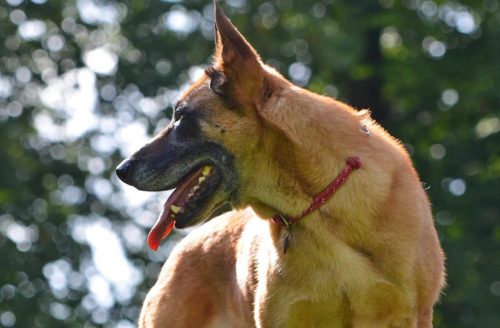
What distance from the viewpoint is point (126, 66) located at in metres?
23.7

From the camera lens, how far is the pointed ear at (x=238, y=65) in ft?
28.0

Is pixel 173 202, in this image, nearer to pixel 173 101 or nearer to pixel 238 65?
pixel 238 65

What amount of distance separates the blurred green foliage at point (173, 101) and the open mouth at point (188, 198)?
10.7m

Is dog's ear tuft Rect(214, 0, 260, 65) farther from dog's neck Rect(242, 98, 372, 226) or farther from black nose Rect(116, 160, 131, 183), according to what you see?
black nose Rect(116, 160, 131, 183)

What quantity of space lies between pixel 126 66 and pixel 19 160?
8.16ft

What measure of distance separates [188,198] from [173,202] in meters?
0.10

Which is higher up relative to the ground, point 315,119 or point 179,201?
point 315,119

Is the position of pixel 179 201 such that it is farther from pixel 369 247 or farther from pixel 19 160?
pixel 19 160

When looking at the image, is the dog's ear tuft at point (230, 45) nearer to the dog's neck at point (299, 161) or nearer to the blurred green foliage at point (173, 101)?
the dog's neck at point (299, 161)

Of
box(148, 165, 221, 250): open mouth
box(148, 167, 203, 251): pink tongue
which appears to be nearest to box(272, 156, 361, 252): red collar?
box(148, 165, 221, 250): open mouth

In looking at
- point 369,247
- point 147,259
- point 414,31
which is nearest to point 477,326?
point 414,31

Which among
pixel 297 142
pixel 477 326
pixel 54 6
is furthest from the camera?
pixel 54 6

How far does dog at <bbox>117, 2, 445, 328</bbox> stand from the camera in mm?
8492

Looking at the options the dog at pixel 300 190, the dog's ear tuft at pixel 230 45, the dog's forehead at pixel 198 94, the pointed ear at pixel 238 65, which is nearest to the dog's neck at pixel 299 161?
the dog at pixel 300 190
